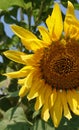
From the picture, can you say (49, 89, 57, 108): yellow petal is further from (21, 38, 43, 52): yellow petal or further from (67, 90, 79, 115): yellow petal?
(21, 38, 43, 52): yellow petal

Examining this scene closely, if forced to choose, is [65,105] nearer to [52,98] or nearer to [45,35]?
[52,98]

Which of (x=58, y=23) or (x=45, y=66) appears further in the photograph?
(x=45, y=66)

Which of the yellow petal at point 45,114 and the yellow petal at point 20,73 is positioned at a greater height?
the yellow petal at point 20,73

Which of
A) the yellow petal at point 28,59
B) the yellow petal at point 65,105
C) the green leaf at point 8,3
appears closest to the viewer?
the yellow petal at point 28,59

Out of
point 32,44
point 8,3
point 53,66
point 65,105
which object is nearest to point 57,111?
point 65,105

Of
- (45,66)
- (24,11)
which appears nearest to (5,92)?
(45,66)

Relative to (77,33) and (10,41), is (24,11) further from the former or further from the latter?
(77,33)


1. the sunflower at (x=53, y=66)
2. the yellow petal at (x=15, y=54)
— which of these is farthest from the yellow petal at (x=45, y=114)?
the yellow petal at (x=15, y=54)

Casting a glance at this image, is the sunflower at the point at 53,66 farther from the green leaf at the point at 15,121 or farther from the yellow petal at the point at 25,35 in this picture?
the green leaf at the point at 15,121
